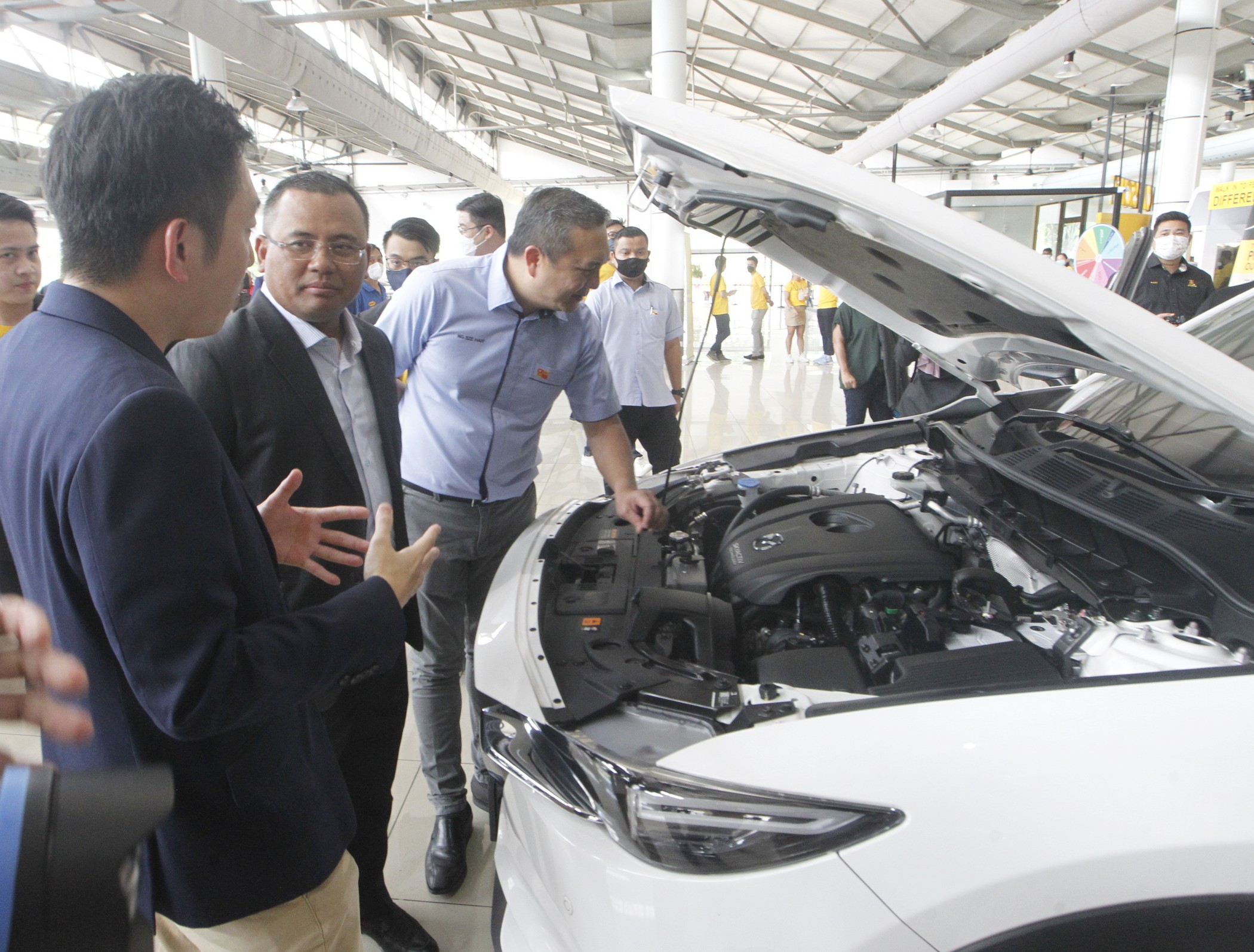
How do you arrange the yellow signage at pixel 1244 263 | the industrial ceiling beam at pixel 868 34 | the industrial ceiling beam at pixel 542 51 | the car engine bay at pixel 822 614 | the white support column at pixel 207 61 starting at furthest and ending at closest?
1. the industrial ceiling beam at pixel 542 51
2. the industrial ceiling beam at pixel 868 34
3. the white support column at pixel 207 61
4. the yellow signage at pixel 1244 263
5. the car engine bay at pixel 822 614

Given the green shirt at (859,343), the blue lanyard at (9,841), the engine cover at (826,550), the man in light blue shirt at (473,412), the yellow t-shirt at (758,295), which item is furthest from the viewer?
the yellow t-shirt at (758,295)

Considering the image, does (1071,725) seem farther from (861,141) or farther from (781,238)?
(861,141)

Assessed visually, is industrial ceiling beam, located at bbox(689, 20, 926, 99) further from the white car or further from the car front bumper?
the car front bumper

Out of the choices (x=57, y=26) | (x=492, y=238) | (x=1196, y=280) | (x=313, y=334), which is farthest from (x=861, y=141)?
(x=313, y=334)

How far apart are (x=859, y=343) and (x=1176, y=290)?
7.02 ft

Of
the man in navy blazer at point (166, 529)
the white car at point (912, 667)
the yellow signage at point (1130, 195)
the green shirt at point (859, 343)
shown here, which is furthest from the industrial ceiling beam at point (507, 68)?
the man in navy blazer at point (166, 529)

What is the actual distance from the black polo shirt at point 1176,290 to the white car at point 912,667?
3706mm

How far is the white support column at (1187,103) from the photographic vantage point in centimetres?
700

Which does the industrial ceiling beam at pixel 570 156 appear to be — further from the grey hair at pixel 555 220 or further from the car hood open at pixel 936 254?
the car hood open at pixel 936 254

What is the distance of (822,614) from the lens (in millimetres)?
1617

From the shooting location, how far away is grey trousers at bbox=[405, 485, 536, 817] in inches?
77.0

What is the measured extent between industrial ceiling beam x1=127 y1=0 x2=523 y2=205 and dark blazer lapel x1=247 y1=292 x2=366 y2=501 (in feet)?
16.9

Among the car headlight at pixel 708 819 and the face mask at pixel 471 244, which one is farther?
the face mask at pixel 471 244

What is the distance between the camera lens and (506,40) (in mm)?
10117
